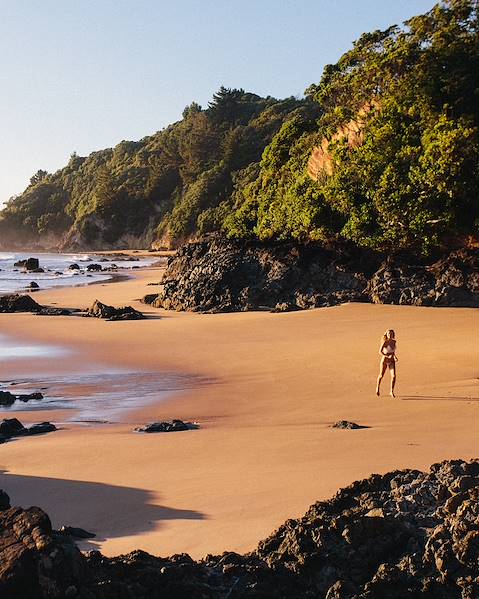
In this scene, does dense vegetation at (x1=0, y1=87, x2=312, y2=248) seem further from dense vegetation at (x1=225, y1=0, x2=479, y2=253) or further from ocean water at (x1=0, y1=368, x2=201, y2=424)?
ocean water at (x1=0, y1=368, x2=201, y2=424)

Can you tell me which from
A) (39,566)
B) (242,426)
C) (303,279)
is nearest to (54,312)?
(303,279)

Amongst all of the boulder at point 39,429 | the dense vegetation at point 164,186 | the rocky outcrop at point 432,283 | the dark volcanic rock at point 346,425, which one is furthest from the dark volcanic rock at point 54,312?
the dense vegetation at point 164,186

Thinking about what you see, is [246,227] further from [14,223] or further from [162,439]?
[14,223]

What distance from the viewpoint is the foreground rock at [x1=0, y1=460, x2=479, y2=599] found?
377cm

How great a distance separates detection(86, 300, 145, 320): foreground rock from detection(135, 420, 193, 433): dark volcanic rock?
1501 centimetres

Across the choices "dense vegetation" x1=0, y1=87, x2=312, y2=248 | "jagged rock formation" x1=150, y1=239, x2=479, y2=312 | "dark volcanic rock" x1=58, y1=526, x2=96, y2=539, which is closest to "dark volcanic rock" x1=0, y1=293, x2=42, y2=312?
"jagged rock formation" x1=150, y1=239, x2=479, y2=312

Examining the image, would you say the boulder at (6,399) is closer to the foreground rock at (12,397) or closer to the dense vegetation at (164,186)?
the foreground rock at (12,397)

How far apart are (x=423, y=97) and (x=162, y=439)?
1794 cm

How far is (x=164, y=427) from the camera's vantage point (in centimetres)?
1092

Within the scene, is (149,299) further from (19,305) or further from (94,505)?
(94,505)

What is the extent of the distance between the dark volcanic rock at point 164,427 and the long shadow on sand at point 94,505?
2.71 m

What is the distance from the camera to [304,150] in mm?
32781

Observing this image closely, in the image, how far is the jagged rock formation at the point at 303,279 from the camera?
23875mm

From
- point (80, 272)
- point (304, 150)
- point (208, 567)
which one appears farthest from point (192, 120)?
point (208, 567)
